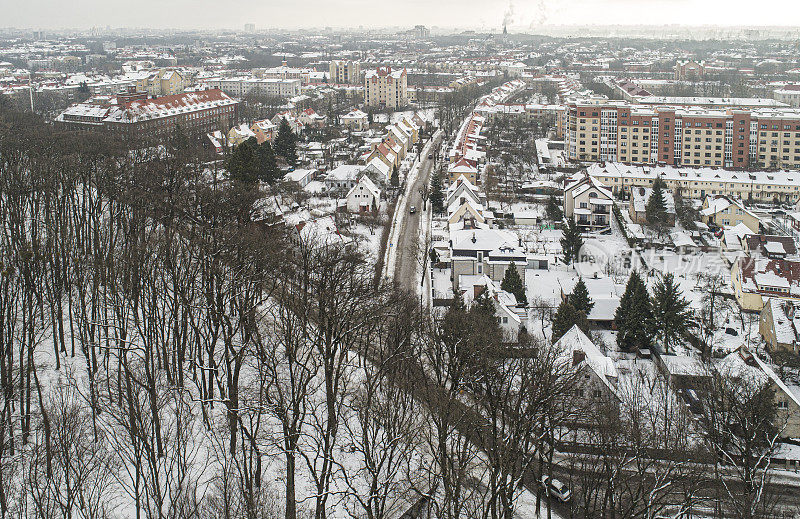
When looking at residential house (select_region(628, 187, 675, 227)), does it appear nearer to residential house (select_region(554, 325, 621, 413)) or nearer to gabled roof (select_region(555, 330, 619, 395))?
gabled roof (select_region(555, 330, 619, 395))

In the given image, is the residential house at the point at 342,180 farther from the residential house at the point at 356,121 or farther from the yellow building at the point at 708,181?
the residential house at the point at 356,121

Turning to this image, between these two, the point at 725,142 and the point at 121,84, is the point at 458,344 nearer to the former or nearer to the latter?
the point at 725,142

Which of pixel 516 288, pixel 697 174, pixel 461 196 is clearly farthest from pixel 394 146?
pixel 516 288

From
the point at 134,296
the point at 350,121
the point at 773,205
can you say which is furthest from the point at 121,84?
the point at 134,296

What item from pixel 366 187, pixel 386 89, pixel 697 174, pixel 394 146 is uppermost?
pixel 386 89

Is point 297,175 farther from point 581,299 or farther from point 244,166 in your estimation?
point 581,299

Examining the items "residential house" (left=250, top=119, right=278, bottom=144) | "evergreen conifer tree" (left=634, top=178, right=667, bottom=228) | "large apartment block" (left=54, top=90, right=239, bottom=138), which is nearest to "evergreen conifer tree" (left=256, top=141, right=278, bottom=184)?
"large apartment block" (left=54, top=90, right=239, bottom=138)
